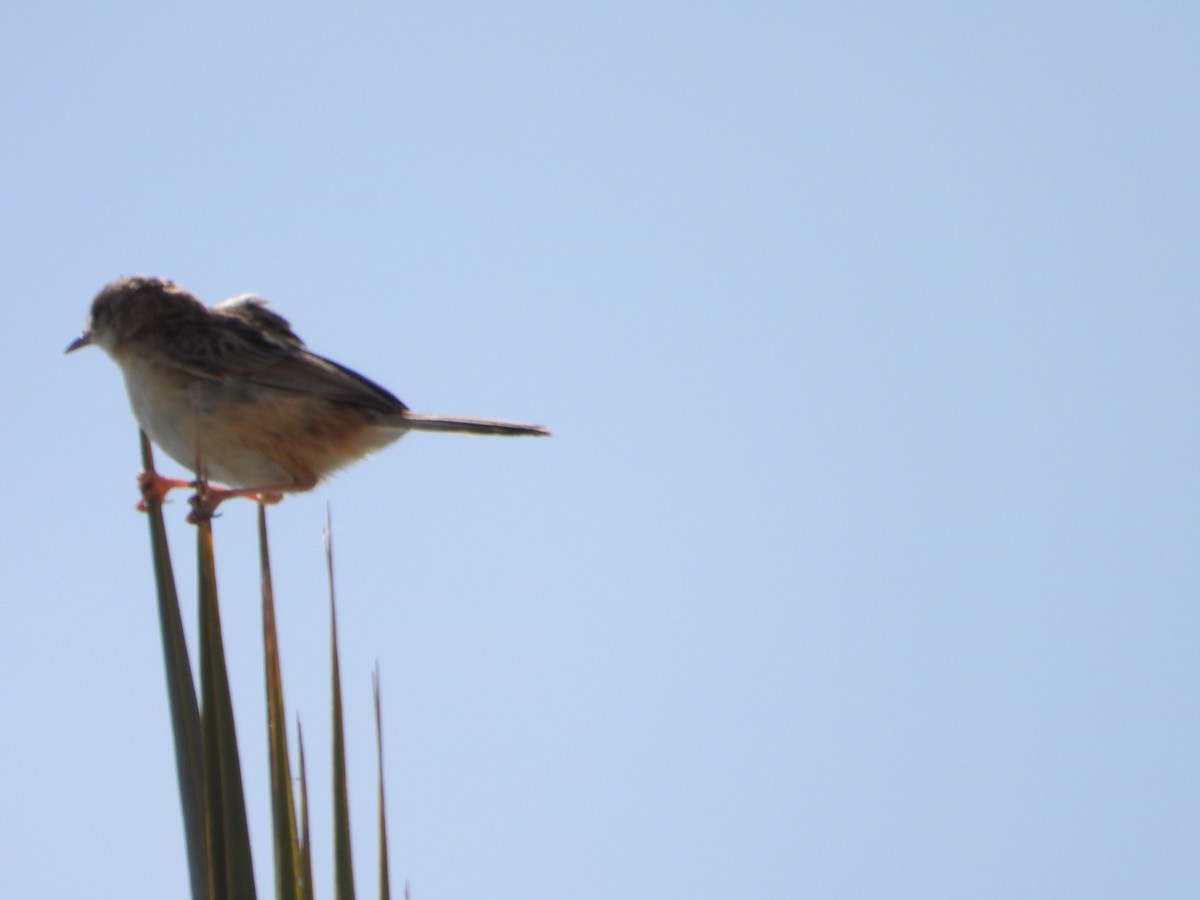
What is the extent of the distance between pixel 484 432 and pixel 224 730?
158 inches

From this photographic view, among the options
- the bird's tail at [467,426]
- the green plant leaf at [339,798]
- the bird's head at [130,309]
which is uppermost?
the bird's head at [130,309]

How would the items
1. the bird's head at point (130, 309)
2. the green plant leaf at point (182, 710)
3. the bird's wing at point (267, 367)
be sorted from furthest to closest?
1. the bird's head at point (130, 309)
2. the bird's wing at point (267, 367)
3. the green plant leaf at point (182, 710)

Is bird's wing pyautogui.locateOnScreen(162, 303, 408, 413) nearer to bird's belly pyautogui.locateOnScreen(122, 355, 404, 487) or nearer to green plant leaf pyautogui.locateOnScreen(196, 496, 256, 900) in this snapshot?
bird's belly pyautogui.locateOnScreen(122, 355, 404, 487)

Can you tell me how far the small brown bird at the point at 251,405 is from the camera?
6.24m

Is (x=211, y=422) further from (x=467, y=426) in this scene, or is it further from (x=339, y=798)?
(x=339, y=798)

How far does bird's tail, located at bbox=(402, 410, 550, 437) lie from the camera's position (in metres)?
6.19

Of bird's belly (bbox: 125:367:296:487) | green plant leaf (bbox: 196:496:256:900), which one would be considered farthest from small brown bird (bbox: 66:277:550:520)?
green plant leaf (bbox: 196:496:256:900)

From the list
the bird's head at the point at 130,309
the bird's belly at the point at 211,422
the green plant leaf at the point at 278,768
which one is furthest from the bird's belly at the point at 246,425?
the green plant leaf at the point at 278,768

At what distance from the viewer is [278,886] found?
2307 millimetres

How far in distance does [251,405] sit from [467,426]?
0.96 metres

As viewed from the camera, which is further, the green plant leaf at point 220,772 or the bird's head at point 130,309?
the bird's head at point 130,309

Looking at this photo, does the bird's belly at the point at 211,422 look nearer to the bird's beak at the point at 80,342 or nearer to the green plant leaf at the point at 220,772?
the bird's beak at the point at 80,342

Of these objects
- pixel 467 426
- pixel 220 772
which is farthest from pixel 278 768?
pixel 467 426

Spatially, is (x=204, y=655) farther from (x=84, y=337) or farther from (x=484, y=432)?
(x=84, y=337)
